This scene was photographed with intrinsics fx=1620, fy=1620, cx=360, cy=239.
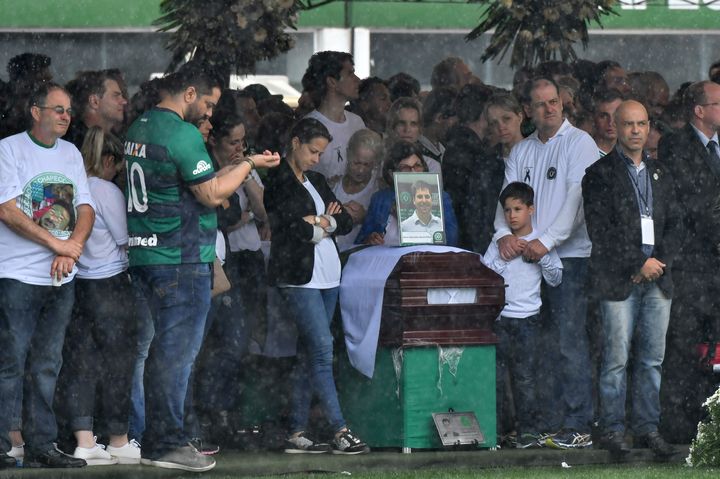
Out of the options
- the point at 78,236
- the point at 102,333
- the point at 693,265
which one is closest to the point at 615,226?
the point at 693,265

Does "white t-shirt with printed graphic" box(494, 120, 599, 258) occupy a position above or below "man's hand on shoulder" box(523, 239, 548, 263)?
above

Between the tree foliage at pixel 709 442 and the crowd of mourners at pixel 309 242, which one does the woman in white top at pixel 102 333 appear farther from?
the tree foliage at pixel 709 442

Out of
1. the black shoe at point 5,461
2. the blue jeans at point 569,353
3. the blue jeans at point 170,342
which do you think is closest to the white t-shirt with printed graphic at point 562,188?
the blue jeans at point 569,353

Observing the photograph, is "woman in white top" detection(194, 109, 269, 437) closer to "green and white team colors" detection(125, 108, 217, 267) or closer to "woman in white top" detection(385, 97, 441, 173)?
"green and white team colors" detection(125, 108, 217, 267)

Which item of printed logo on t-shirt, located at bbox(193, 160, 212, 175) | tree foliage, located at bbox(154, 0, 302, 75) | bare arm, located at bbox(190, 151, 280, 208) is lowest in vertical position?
bare arm, located at bbox(190, 151, 280, 208)

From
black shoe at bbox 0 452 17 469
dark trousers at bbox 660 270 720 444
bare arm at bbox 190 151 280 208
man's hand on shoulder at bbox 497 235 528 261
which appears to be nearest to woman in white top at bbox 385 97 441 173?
man's hand on shoulder at bbox 497 235 528 261

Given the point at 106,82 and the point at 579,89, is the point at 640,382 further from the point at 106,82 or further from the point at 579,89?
the point at 106,82

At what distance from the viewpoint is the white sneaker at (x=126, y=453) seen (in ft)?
31.9

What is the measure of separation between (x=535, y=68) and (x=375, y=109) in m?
1.34

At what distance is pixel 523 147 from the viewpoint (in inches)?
440

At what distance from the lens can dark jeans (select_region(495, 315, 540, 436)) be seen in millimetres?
10898

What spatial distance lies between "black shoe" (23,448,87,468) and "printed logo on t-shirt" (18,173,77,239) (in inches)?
49.6

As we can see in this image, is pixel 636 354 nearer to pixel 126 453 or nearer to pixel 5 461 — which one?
pixel 126 453

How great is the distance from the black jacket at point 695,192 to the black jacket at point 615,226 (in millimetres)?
488
